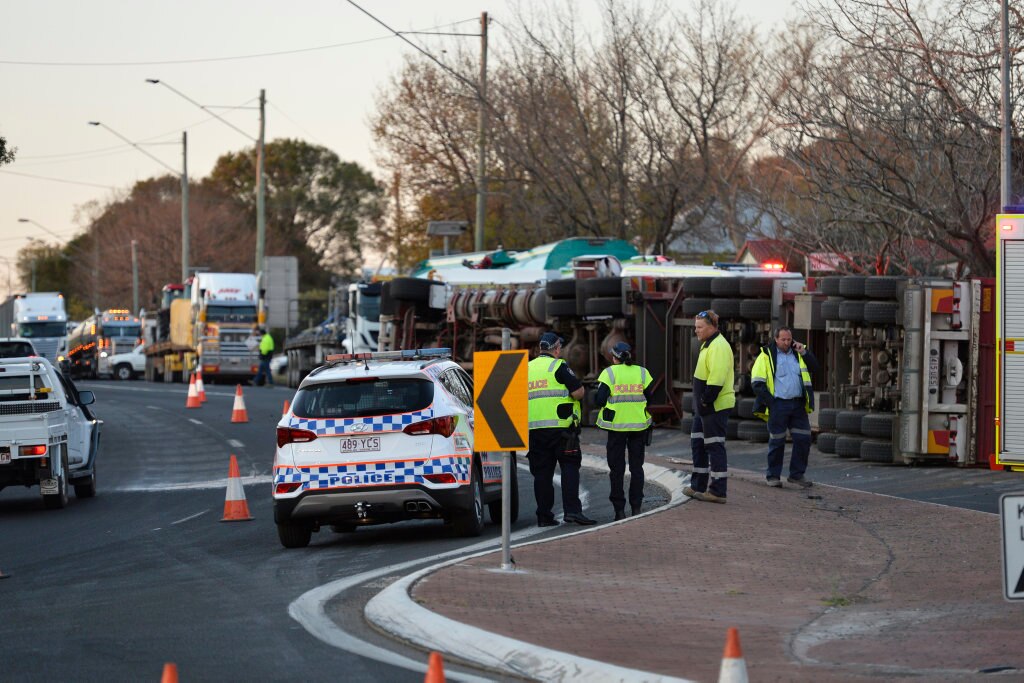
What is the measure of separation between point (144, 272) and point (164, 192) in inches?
328

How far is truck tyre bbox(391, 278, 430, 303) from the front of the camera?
108 feet

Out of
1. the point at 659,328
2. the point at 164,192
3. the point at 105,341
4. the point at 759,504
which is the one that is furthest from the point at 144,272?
the point at 759,504

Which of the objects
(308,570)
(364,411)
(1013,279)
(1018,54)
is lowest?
(308,570)

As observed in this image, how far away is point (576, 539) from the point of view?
1280cm

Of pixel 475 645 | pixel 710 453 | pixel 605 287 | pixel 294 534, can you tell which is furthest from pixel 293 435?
pixel 605 287

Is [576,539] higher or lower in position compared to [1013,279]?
lower

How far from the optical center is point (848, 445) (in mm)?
19391

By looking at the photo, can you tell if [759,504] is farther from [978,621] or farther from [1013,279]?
[978,621]

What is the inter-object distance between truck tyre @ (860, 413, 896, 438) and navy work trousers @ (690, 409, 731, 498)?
4.06 m

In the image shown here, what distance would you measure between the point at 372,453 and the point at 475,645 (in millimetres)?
4822

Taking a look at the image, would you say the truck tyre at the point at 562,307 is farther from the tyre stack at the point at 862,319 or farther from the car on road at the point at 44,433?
the car on road at the point at 44,433

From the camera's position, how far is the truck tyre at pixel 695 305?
23172 millimetres

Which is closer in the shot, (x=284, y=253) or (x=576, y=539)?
(x=576, y=539)

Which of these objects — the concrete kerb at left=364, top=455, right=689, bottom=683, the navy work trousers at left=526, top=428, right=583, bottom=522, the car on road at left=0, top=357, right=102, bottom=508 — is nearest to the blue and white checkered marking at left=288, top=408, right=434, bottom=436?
the navy work trousers at left=526, top=428, right=583, bottom=522
